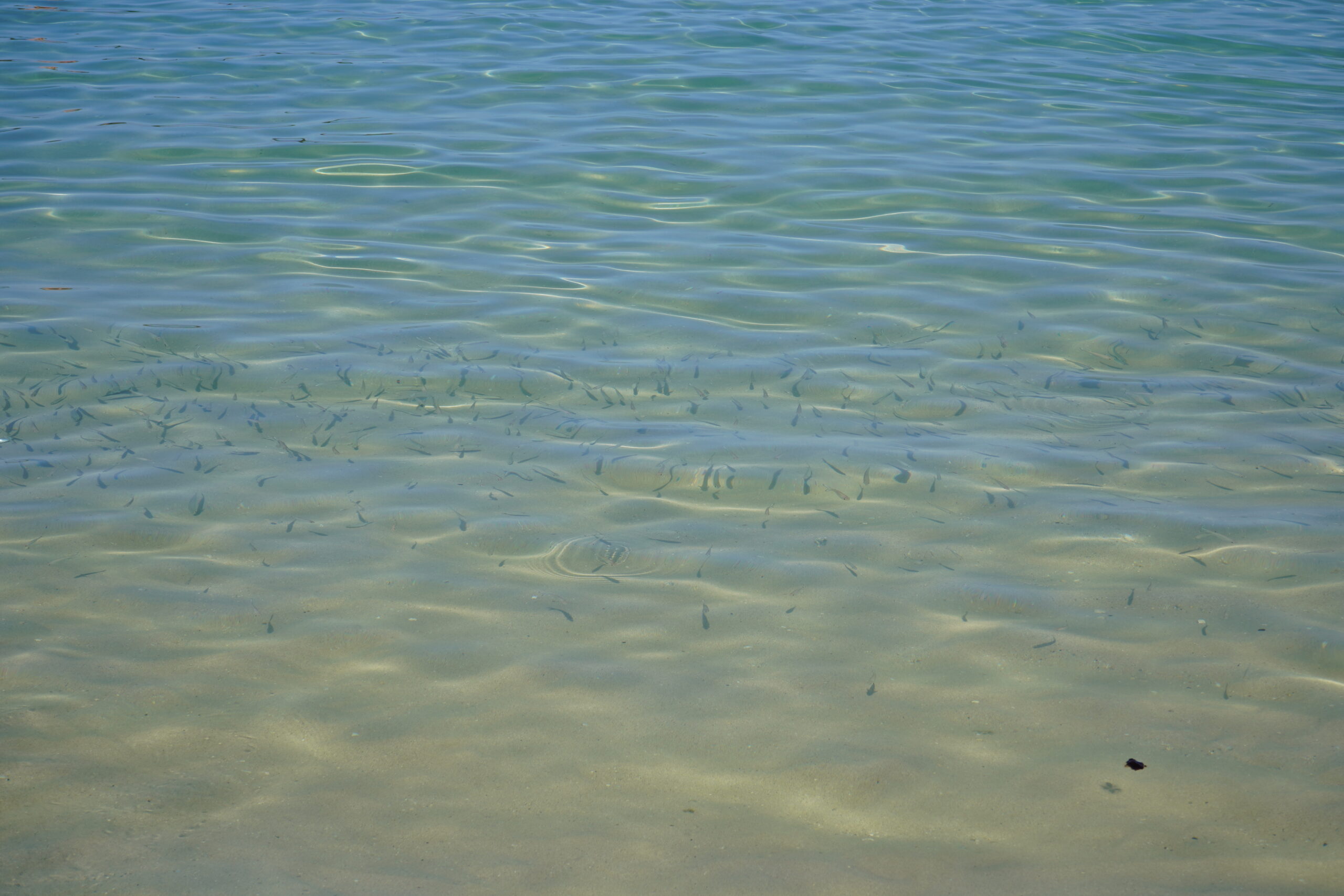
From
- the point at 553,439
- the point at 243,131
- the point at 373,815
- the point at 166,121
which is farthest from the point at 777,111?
the point at 373,815

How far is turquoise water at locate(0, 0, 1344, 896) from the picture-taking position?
2.03 metres

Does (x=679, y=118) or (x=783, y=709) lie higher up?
(x=679, y=118)

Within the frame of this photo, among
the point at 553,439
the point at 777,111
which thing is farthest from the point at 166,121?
the point at 553,439

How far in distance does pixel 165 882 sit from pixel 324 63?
8061mm

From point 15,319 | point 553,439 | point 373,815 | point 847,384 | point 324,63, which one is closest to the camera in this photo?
point 373,815

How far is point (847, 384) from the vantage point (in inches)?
151

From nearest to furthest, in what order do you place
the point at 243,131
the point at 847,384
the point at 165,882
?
the point at 165,882 → the point at 847,384 → the point at 243,131

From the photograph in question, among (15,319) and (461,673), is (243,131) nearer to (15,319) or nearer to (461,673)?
(15,319)

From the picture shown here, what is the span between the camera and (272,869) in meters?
1.90

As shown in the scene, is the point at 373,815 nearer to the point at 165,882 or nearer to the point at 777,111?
the point at 165,882

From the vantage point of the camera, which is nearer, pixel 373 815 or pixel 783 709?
pixel 373 815

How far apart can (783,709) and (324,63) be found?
26.1ft

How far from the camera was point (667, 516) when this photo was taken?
3031 millimetres

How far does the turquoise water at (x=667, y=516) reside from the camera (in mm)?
2029
